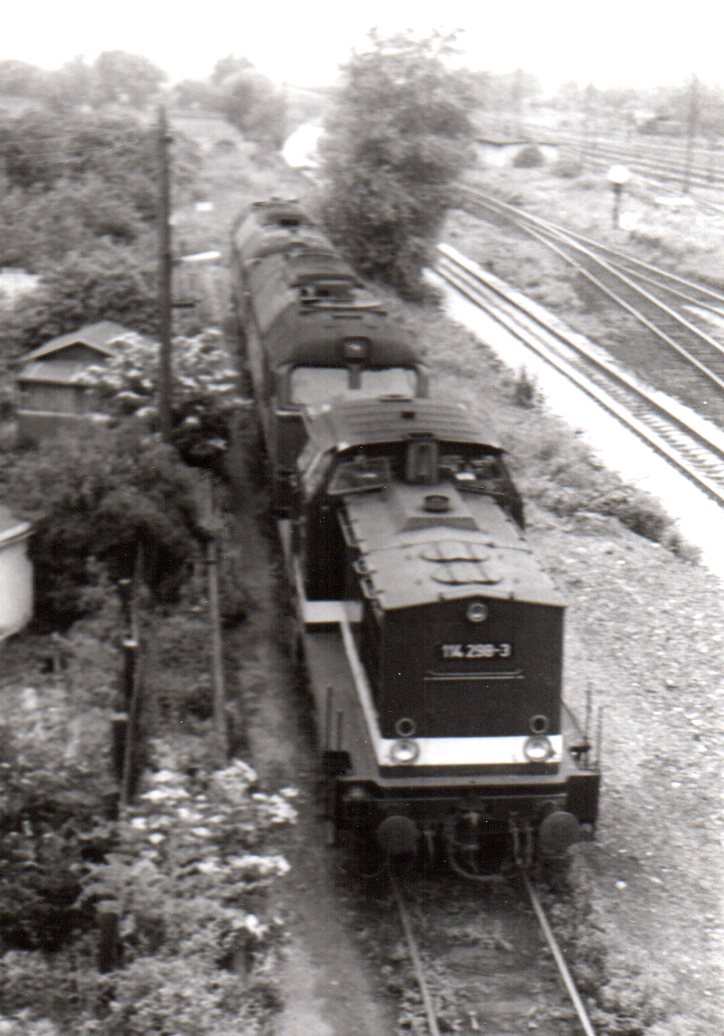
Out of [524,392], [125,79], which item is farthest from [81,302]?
[125,79]

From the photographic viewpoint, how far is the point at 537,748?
10.1 meters

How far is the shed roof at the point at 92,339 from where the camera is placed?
21.3 m

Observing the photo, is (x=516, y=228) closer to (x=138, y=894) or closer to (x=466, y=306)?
(x=466, y=306)

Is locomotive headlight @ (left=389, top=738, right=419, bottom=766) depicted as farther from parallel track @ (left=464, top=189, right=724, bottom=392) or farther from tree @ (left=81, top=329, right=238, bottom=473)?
parallel track @ (left=464, top=189, right=724, bottom=392)

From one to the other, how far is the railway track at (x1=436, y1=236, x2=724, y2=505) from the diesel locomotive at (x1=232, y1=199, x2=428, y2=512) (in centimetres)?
615

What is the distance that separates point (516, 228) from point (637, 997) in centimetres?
3681

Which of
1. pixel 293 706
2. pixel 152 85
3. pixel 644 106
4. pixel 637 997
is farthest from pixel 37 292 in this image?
pixel 644 106

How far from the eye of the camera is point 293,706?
1381 cm

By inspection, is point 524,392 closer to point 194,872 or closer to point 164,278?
point 164,278

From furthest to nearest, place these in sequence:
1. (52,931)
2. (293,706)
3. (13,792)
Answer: (293,706) → (13,792) → (52,931)

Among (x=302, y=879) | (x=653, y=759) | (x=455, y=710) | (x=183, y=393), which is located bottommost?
(x=302, y=879)

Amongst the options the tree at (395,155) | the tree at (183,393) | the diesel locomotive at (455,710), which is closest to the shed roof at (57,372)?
the tree at (183,393)

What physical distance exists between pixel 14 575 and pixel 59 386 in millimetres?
5184

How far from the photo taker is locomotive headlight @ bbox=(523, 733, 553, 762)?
33.2ft
